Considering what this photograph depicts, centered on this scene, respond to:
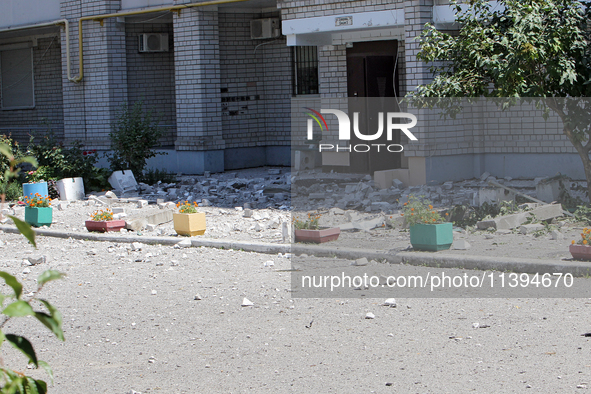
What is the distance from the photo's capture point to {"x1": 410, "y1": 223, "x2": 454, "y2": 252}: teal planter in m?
7.32

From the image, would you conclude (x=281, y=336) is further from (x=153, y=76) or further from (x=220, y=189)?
(x=153, y=76)

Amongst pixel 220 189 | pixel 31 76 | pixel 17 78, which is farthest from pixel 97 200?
pixel 17 78

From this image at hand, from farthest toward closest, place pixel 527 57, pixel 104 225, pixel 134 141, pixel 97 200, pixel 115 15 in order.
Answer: pixel 115 15 → pixel 134 141 → pixel 97 200 → pixel 104 225 → pixel 527 57

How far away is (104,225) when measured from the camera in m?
9.71

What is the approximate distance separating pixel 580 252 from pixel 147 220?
5921 millimetres

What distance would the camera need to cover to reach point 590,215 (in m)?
8.53

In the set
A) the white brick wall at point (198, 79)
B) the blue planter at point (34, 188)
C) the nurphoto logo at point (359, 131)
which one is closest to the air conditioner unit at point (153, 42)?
the white brick wall at point (198, 79)

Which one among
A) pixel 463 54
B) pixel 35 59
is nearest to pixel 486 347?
pixel 463 54

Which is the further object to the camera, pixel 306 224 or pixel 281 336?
pixel 306 224

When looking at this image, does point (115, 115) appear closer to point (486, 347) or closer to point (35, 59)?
point (35, 59)

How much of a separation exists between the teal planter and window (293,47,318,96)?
916 cm

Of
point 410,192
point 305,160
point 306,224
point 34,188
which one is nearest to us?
point 306,224

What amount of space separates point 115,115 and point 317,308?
458 inches

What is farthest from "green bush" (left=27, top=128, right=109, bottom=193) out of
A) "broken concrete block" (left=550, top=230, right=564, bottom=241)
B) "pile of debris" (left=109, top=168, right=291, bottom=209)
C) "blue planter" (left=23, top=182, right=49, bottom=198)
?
"broken concrete block" (left=550, top=230, right=564, bottom=241)
